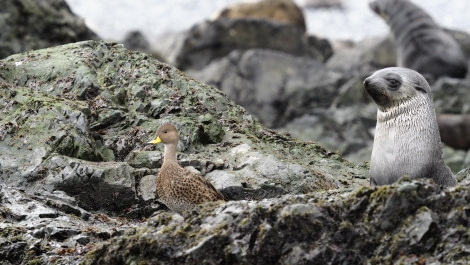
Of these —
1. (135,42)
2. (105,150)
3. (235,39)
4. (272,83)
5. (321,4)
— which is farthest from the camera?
(321,4)

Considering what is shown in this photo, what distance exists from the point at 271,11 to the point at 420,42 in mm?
7576

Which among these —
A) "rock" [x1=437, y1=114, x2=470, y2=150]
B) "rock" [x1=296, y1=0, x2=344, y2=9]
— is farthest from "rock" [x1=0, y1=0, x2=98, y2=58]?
"rock" [x1=296, y1=0, x2=344, y2=9]

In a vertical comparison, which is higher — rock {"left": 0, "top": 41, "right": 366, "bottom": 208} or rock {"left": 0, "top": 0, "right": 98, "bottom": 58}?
rock {"left": 0, "top": 0, "right": 98, "bottom": 58}

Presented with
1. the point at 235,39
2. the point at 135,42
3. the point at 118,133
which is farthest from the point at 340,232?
the point at 135,42

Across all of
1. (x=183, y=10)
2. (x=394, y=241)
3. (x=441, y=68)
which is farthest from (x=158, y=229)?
(x=183, y=10)

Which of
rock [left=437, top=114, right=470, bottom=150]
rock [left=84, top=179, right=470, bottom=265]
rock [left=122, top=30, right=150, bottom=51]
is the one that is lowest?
rock [left=84, top=179, right=470, bottom=265]

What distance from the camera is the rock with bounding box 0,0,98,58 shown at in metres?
18.6

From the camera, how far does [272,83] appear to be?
88.7 feet

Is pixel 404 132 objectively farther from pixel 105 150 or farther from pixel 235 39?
pixel 235 39

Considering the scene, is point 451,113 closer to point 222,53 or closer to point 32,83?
point 222,53

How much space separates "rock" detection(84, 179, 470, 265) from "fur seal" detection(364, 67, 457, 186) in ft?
4.38

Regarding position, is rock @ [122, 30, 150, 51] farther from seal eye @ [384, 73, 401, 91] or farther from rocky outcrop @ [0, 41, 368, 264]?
seal eye @ [384, 73, 401, 91]

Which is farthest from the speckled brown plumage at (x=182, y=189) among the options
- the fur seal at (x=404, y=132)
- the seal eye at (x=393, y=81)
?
the seal eye at (x=393, y=81)

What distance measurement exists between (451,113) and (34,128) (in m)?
17.4
